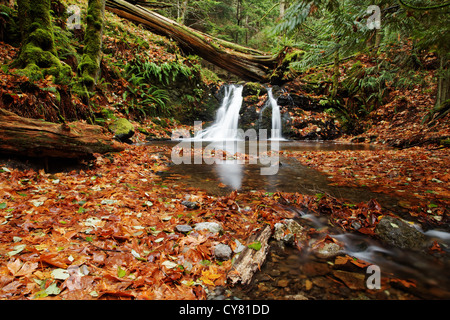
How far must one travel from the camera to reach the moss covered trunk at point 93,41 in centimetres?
683

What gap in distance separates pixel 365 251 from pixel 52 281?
2715 mm

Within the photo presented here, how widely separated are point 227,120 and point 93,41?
8133 millimetres

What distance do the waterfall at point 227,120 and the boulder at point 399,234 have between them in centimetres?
1010

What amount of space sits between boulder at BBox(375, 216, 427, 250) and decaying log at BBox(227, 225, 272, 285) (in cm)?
133

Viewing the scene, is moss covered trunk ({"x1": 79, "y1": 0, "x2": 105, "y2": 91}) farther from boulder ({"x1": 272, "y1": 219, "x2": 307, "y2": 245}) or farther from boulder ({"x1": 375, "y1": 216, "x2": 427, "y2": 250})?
boulder ({"x1": 375, "y1": 216, "x2": 427, "y2": 250})

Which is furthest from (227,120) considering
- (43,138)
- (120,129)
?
(43,138)

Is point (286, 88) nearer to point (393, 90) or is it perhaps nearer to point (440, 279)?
point (393, 90)

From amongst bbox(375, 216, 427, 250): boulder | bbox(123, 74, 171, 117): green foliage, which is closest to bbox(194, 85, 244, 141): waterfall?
bbox(123, 74, 171, 117): green foliage

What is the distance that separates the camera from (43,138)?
3318 millimetres

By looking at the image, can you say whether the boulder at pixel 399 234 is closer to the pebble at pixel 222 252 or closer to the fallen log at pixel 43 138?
the pebble at pixel 222 252

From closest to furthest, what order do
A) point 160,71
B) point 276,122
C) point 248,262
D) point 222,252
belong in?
1. point 248,262
2. point 222,252
3. point 160,71
4. point 276,122

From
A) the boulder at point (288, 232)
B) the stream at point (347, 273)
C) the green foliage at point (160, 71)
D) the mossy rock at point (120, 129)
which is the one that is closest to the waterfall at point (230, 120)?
the green foliage at point (160, 71)

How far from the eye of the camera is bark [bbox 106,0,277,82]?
13281mm

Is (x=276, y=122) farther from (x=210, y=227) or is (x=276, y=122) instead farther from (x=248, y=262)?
(x=248, y=262)
